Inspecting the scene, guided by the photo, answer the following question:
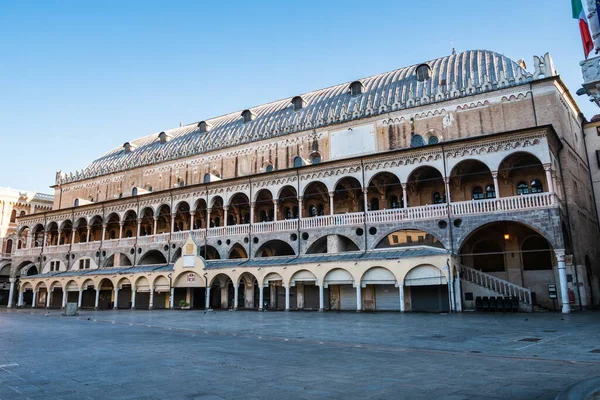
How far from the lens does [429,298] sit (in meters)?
29.0

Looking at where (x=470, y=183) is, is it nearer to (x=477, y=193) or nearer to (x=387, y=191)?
(x=477, y=193)

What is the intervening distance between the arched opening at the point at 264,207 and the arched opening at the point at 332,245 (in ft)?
21.9

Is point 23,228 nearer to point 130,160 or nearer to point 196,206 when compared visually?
point 130,160

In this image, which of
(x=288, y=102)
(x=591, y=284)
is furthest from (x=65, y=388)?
(x=288, y=102)

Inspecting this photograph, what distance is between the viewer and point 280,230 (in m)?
34.0

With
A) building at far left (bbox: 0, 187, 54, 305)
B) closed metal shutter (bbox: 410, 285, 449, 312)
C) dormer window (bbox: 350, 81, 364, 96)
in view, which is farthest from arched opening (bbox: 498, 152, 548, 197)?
building at far left (bbox: 0, 187, 54, 305)

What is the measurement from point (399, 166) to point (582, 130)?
61.3ft

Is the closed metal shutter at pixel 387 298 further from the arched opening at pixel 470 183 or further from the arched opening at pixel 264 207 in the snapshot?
the arched opening at pixel 264 207

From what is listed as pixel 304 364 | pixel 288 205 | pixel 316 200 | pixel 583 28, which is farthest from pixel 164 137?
pixel 583 28

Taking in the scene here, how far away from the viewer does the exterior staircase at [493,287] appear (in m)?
25.4

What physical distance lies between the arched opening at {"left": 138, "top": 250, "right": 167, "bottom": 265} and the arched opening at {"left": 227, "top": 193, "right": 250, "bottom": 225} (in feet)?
24.0

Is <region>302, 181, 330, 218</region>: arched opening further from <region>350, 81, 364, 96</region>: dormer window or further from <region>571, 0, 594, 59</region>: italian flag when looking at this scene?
<region>571, 0, 594, 59</region>: italian flag

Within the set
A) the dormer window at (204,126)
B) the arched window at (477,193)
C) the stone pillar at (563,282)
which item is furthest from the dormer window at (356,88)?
the stone pillar at (563,282)

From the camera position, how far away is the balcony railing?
26.0 metres
